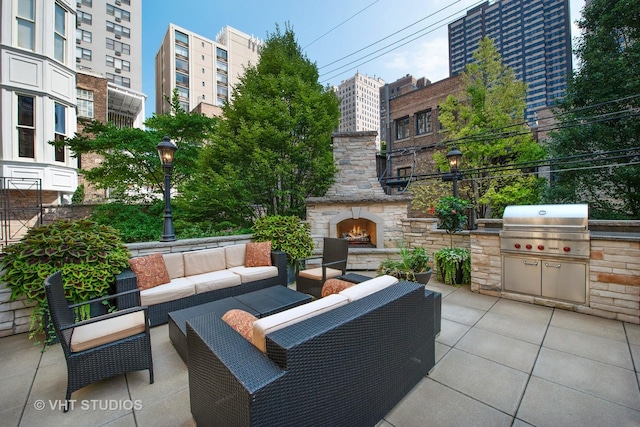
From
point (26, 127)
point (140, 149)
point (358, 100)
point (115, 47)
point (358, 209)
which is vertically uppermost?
point (358, 100)

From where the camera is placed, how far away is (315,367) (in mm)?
1313

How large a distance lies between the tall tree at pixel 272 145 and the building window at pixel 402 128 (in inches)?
364

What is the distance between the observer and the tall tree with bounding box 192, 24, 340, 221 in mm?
6441

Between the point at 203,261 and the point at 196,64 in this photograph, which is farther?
the point at 196,64

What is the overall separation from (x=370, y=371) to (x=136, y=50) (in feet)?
116

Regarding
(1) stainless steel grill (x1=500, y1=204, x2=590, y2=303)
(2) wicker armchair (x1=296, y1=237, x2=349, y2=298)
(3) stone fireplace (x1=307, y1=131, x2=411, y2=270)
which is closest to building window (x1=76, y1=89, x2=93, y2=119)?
(3) stone fireplace (x1=307, y1=131, x2=411, y2=270)

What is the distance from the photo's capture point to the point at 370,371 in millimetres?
1631

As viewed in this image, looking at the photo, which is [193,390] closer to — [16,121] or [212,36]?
[16,121]

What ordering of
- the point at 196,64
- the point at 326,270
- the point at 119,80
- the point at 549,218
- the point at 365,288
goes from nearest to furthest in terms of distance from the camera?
the point at 365,288
the point at 549,218
the point at 326,270
the point at 119,80
the point at 196,64

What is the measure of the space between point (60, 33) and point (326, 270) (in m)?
13.6

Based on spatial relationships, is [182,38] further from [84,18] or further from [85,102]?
[85,102]

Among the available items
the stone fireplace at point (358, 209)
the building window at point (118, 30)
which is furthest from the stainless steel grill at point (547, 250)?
the building window at point (118, 30)

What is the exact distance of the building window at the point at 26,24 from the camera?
8.54 metres

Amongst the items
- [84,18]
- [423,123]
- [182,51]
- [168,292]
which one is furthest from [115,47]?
[168,292]
